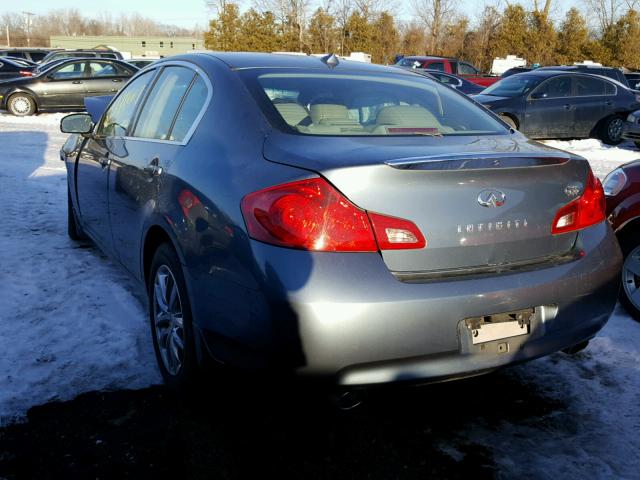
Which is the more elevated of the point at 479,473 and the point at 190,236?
the point at 190,236

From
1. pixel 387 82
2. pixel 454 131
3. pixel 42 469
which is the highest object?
pixel 387 82

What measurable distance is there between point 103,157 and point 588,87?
12.6 metres

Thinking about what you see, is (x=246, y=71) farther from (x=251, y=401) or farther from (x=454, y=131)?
(x=251, y=401)

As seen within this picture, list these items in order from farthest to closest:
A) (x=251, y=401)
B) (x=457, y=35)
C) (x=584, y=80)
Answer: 1. (x=457, y=35)
2. (x=584, y=80)
3. (x=251, y=401)

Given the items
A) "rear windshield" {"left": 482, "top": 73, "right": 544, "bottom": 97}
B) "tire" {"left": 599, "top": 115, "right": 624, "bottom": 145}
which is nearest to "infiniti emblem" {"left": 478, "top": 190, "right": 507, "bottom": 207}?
"rear windshield" {"left": 482, "top": 73, "right": 544, "bottom": 97}

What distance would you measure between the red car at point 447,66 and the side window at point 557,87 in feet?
22.0

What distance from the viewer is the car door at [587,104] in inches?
547

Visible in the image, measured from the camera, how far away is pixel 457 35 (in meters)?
40.8

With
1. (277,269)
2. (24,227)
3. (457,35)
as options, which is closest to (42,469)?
(277,269)

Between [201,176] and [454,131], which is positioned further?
[454,131]

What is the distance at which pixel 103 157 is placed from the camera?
422cm

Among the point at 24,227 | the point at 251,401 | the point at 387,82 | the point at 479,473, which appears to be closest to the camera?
the point at 479,473

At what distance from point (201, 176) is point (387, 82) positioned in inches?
51.4

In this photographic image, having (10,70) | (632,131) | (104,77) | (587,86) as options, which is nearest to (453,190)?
(632,131)
